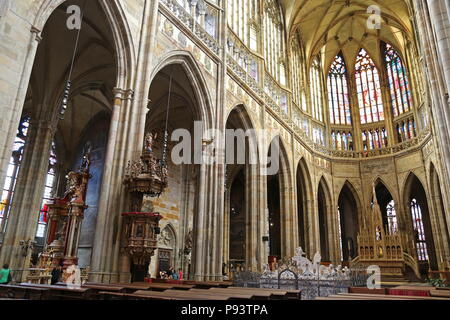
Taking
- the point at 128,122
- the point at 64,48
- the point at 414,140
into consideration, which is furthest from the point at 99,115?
the point at 414,140

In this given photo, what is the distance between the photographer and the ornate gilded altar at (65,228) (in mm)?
11777

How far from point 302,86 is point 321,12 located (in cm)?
613

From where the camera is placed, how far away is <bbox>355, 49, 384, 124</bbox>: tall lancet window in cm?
2892

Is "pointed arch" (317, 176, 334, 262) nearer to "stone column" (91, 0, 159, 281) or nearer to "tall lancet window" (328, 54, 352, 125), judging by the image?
"tall lancet window" (328, 54, 352, 125)

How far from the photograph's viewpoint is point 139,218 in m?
8.78

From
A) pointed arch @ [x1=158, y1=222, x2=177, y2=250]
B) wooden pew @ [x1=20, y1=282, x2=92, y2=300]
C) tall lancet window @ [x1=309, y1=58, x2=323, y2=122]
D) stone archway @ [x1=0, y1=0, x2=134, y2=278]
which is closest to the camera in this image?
wooden pew @ [x1=20, y1=282, x2=92, y2=300]

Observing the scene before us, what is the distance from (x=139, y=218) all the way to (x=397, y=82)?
2709 centimetres

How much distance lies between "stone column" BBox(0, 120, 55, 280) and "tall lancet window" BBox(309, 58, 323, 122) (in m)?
21.3

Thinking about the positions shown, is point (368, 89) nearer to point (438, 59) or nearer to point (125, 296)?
point (438, 59)

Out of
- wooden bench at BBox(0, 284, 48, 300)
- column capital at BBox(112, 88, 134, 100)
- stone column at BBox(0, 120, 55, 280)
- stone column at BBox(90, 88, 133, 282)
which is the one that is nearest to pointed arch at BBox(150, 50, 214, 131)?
column capital at BBox(112, 88, 134, 100)

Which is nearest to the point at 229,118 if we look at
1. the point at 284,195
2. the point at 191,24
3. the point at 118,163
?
the point at 191,24
